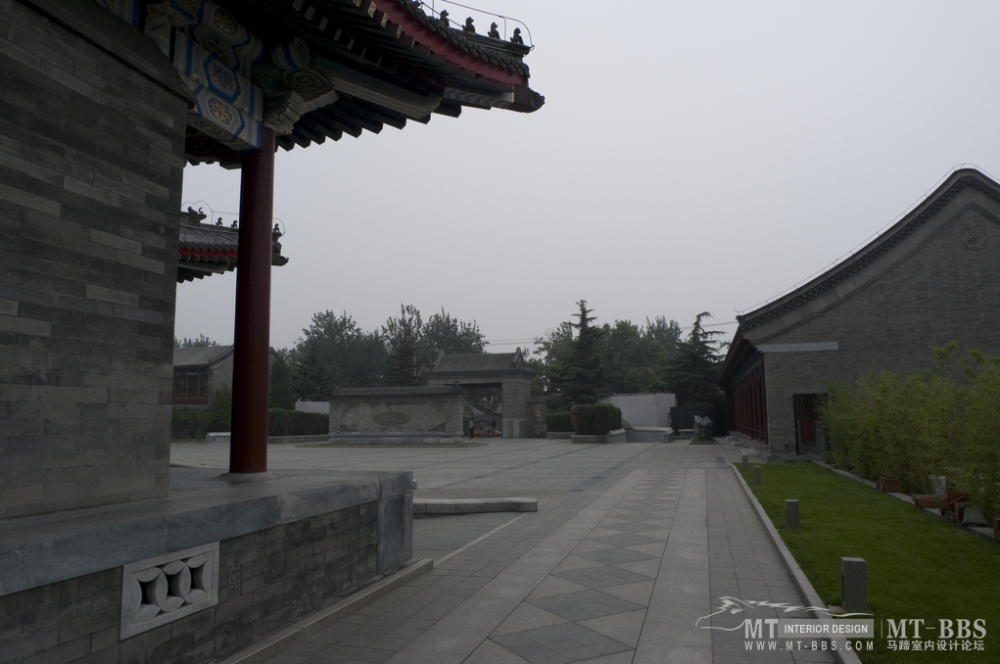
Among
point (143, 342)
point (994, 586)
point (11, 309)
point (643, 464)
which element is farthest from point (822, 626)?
point (643, 464)

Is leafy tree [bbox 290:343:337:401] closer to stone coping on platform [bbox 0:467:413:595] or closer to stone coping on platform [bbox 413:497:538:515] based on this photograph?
stone coping on platform [bbox 413:497:538:515]

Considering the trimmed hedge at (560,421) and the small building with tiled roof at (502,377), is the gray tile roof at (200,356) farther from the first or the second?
the trimmed hedge at (560,421)

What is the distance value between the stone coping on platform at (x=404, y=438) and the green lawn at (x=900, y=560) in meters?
22.7

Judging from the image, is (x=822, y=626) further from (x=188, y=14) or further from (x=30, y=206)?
(x=188, y=14)

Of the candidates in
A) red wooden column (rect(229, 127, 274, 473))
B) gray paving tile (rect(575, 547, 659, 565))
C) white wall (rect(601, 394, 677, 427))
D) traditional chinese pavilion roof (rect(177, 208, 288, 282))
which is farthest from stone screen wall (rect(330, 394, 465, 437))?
red wooden column (rect(229, 127, 274, 473))

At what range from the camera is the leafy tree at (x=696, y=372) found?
141 feet

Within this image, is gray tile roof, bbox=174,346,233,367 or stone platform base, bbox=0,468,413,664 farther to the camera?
gray tile roof, bbox=174,346,233,367

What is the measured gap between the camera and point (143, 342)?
181 inches

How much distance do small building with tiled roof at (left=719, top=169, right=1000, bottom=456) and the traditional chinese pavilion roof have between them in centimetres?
1578

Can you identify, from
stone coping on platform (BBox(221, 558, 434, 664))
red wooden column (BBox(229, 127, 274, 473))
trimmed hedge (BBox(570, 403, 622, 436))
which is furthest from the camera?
trimmed hedge (BBox(570, 403, 622, 436))

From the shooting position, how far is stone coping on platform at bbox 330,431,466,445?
109ft

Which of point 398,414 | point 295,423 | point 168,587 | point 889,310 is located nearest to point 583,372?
point 398,414

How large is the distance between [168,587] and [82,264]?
203 cm

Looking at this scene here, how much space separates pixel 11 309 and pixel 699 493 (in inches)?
461
